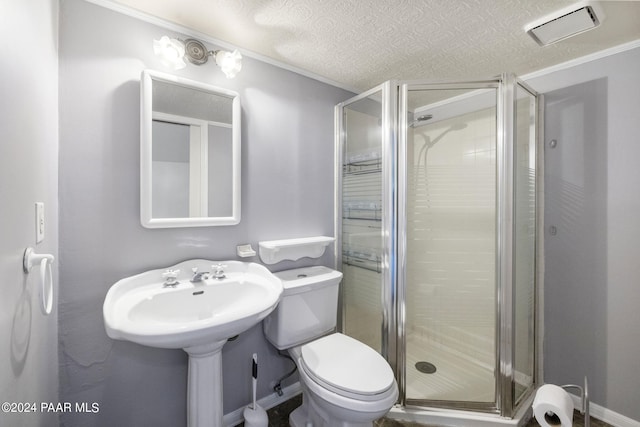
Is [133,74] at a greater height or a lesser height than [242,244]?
greater

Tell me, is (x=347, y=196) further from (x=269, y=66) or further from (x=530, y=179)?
(x=530, y=179)

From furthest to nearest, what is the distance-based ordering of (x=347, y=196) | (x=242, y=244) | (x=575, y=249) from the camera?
(x=347, y=196)
(x=575, y=249)
(x=242, y=244)

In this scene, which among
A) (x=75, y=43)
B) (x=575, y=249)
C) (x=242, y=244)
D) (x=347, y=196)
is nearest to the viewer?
(x=75, y=43)

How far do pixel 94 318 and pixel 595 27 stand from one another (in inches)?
108

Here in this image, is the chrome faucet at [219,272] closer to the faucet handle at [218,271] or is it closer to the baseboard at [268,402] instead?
the faucet handle at [218,271]

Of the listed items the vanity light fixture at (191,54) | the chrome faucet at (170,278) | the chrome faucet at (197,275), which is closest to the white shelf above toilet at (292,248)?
the chrome faucet at (197,275)

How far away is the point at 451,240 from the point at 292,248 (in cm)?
104

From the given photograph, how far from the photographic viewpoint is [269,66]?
5.48 feet

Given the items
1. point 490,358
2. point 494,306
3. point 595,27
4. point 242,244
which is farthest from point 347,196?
point 595,27

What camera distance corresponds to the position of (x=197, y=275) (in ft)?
4.34

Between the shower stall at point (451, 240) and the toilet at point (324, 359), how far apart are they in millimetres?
332

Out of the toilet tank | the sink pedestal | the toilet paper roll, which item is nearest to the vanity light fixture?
the toilet tank

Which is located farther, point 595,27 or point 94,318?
point 595,27

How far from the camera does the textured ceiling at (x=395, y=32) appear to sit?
47.8 inches
